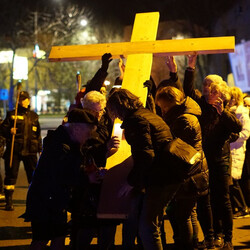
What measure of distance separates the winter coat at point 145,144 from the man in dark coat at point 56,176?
36 cm

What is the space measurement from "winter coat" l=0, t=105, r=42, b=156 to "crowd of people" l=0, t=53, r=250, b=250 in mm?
3375

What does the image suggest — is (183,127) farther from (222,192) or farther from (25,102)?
(25,102)

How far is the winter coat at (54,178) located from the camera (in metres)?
4.48

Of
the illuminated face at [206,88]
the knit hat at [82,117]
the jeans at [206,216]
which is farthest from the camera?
the jeans at [206,216]

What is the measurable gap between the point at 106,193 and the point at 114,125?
2.96ft

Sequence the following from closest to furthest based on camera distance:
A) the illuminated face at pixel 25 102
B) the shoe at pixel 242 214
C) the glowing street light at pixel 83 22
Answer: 1. the shoe at pixel 242 214
2. the illuminated face at pixel 25 102
3. the glowing street light at pixel 83 22

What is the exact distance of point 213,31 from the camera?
139 feet

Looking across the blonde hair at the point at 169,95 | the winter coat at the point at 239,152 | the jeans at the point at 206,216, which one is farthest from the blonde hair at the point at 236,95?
the blonde hair at the point at 169,95

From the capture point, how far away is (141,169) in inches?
179

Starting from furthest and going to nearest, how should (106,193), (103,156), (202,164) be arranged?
(103,156) → (202,164) → (106,193)

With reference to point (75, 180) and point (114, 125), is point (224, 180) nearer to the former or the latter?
point (114, 125)

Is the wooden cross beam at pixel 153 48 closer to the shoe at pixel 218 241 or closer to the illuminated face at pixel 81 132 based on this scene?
the illuminated face at pixel 81 132

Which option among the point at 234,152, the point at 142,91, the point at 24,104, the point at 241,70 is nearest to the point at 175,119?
the point at 142,91

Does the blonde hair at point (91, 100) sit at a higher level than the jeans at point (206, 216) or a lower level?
higher
